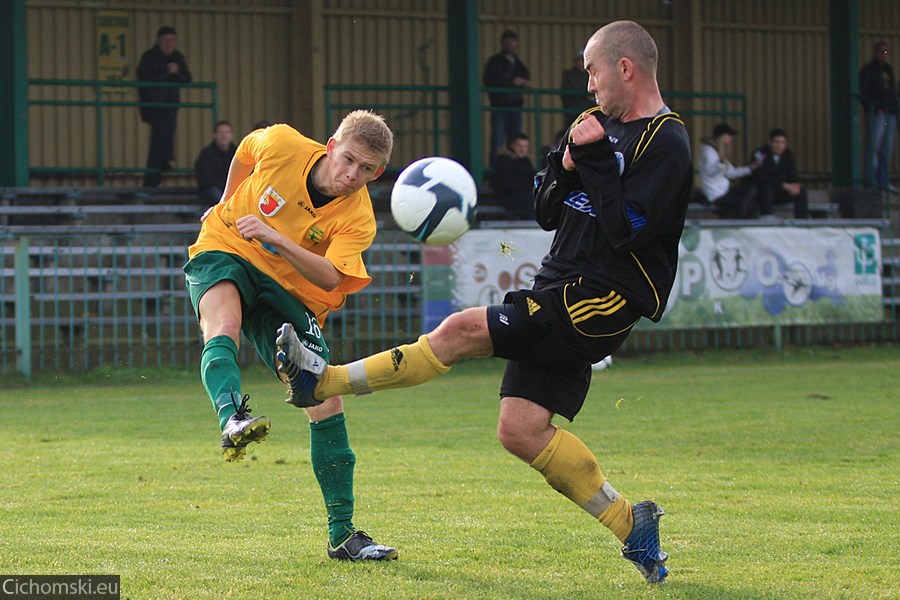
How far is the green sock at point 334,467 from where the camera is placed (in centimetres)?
552

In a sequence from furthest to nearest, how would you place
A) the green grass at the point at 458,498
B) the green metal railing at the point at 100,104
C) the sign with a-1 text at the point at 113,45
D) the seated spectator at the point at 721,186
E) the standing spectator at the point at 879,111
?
1. the standing spectator at the point at 879,111
2. the sign with a-1 text at the point at 113,45
3. the seated spectator at the point at 721,186
4. the green metal railing at the point at 100,104
5. the green grass at the point at 458,498

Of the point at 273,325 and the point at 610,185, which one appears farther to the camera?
the point at 273,325

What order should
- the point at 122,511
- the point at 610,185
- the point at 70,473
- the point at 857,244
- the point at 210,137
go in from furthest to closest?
1. the point at 210,137
2. the point at 857,244
3. the point at 70,473
4. the point at 122,511
5. the point at 610,185

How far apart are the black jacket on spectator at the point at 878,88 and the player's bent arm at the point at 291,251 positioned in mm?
16494

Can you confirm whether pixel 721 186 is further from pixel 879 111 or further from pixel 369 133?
pixel 369 133

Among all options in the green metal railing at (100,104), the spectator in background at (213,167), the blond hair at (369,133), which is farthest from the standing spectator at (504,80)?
the blond hair at (369,133)

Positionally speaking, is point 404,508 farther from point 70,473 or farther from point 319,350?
point 70,473

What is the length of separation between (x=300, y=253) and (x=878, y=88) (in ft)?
55.4

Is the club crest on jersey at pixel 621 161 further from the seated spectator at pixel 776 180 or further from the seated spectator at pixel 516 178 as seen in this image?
the seated spectator at pixel 776 180

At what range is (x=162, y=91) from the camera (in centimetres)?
1766

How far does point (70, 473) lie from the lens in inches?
309

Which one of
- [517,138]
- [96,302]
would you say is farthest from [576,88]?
[96,302]

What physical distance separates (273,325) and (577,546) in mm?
1673

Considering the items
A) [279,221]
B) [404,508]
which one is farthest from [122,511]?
[279,221]
